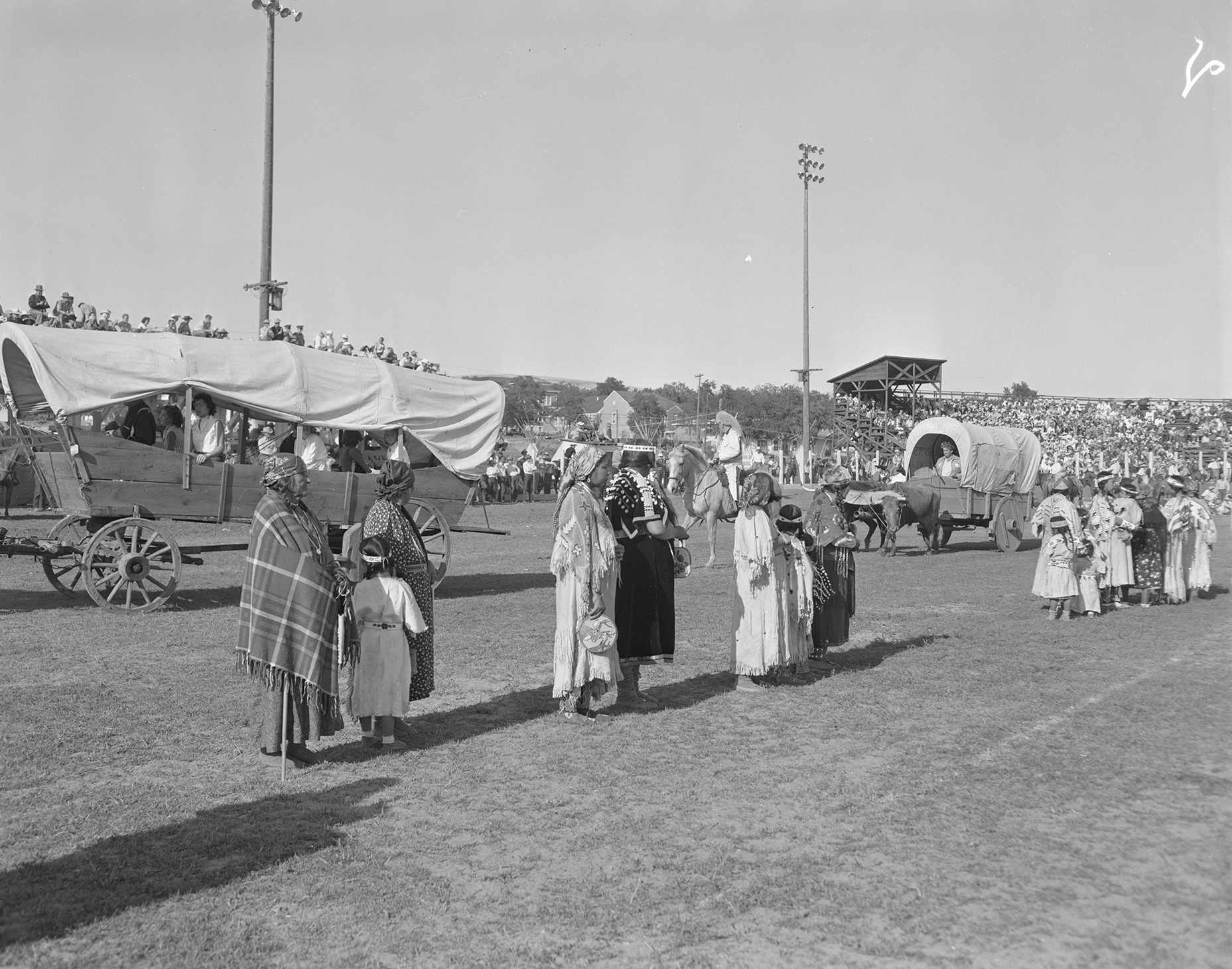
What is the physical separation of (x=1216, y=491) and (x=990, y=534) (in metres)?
15.5

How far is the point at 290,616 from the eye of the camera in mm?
5512

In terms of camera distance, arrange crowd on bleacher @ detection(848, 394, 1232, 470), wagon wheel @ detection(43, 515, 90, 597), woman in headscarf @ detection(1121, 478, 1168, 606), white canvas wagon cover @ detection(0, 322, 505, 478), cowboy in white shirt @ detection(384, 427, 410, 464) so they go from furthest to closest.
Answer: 1. crowd on bleacher @ detection(848, 394, 1232, 470)
2. woman in headscarf @ detection(1121, 478, 1168, 606)
3. cowboy in white shirt @ detection(384, 427, 410, 464)
4. wagon wheel @ detection(43, 515, 90, 597)
5. white canvas wagon cover @ detection(0, 322, 505, 478)

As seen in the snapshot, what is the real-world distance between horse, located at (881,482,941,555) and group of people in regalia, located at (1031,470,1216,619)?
19.1 ft

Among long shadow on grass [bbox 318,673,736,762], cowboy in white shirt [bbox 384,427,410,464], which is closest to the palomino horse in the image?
cowboy in white shirt [bbox 384,427,410,464]

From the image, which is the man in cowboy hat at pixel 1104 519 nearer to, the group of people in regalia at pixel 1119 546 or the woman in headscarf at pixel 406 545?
the group of people in regalia at pixel 1119 546

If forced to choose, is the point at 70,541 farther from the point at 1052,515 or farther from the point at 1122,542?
the point at 1122,542

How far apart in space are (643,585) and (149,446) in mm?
5956

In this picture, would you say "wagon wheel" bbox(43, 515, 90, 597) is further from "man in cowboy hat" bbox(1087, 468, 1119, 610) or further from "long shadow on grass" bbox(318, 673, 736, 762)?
"man in cowboy hat" bbox(1087, 468, 1119, 610)

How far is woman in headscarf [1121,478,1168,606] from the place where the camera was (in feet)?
41.8

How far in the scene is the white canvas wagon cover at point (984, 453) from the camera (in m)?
20.6

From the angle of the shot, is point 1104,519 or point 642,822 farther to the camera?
point 1104,519

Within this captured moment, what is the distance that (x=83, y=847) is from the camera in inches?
177

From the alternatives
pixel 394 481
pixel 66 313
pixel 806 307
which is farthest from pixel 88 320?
pixel 806 307

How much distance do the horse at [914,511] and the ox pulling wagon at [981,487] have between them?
17 mm
